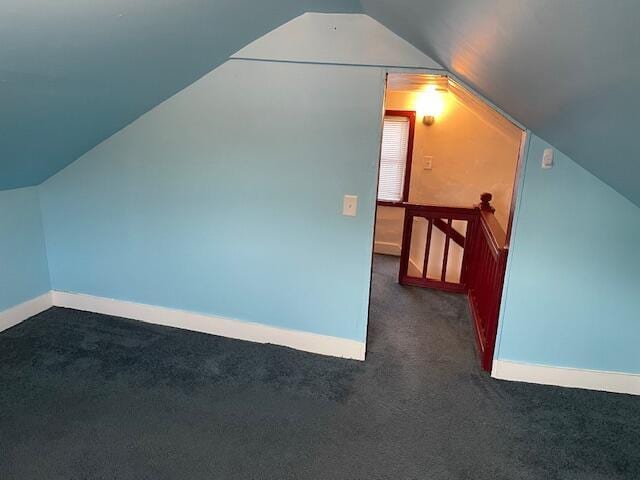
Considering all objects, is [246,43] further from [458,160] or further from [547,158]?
[458,160]

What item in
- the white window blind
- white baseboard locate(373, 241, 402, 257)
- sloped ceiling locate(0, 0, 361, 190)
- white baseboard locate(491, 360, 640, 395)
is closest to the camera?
sloped ceiling locate(0, 0, 361, 190)

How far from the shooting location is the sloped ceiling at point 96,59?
58.3 inches

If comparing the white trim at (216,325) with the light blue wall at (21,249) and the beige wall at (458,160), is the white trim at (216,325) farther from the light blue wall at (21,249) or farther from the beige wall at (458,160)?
the beige wall at (458,160)

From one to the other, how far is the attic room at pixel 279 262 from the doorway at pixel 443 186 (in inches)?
21.0

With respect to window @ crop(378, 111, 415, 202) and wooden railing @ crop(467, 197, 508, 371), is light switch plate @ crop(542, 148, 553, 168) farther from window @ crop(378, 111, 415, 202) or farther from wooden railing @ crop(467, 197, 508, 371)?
window @ crop(378, 111, 415, 202)

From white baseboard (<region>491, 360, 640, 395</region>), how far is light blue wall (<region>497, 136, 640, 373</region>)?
4 cm

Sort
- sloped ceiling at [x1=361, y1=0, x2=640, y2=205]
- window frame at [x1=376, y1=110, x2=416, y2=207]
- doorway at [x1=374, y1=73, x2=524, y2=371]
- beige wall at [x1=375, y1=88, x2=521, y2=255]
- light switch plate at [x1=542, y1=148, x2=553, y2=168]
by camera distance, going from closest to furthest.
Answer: sloped ceiling at [x1=361, y1=0, x2=640, y2=205], light switch plate at [x1=542, y1=148, x2=553, y2=168], doorway at [x1=374, y1=73, x2=524, y2=371], beige wall at [x1=375, y1=88, x2=521, y2=255], window frame at [x1=376, y1=110, x2=416, y2=207]

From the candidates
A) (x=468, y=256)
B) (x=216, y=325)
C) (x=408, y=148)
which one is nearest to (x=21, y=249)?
(x=216, y=325)

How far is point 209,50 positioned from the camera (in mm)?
2357

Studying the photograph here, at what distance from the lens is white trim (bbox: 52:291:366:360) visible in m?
2.86

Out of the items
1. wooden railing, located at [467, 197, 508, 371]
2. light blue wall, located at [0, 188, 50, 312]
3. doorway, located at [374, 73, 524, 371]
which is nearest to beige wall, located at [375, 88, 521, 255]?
doorway, located at [374, 73, 524, 371]

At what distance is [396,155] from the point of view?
490 cm

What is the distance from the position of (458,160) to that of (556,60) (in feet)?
→ 11.9

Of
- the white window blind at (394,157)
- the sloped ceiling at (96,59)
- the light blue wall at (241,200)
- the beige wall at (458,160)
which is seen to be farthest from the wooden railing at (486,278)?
the sloped ceiling at (96,59)
